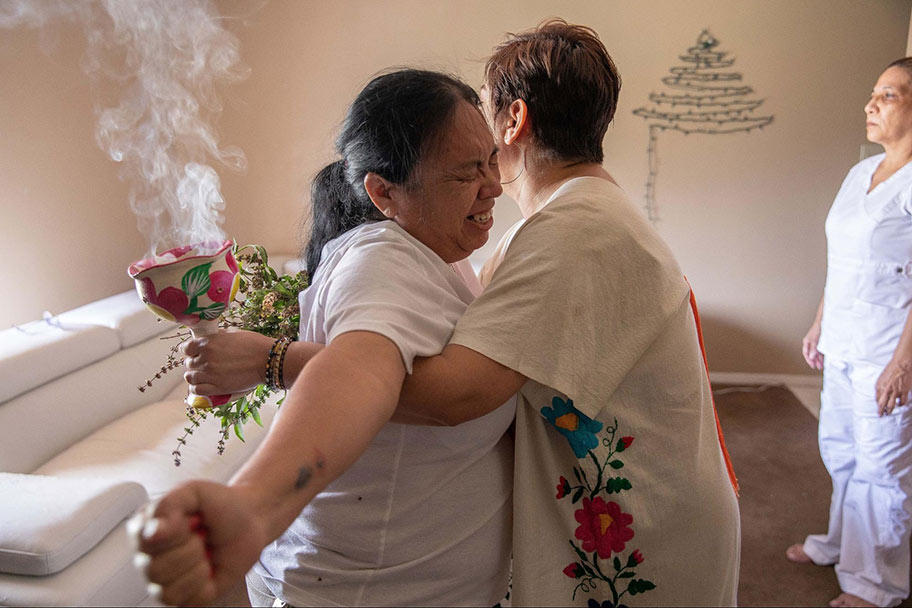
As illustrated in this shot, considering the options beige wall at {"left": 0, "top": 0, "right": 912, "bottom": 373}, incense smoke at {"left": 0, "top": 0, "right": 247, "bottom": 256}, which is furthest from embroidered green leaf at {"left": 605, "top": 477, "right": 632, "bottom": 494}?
beige wall at {"left": 0, "top": 0, "right": 912, "bottom": 373}

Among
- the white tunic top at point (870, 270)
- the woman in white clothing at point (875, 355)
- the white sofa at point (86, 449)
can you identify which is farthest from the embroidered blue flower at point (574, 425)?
the white tunic top at point (870, 270)

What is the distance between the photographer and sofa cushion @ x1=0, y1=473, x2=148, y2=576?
183 centimetres

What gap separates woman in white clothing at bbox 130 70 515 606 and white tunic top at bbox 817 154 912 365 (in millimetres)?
1947

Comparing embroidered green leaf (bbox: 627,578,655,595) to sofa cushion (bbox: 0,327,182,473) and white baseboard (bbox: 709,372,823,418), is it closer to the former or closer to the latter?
sofa cushion (bbox: 0,327,182,473)

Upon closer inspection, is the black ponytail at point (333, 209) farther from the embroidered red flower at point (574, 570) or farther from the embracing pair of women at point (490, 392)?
the embroidered red flower at point (574, 570)

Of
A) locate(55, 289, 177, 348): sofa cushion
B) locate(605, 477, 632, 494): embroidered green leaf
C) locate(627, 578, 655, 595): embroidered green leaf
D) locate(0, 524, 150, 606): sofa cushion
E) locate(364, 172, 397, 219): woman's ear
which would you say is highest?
locate(364, 172, 397, 219): woman's ear

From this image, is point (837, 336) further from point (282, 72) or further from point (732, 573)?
point (282, 72)

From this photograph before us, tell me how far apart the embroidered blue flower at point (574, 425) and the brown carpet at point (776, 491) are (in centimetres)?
193

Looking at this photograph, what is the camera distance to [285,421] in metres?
0.63

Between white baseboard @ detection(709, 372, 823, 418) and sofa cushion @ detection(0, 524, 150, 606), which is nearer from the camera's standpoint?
sofa cushion @ detection(0, 524, 150, 606)

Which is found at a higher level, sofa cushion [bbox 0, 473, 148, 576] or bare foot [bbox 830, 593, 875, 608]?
sofa cushion [bbox 0, 473, 148, 576]

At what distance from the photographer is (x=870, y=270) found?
8.14ft

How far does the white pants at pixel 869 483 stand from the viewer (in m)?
2.45

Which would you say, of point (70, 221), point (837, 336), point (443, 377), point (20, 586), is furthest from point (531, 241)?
point (70, 221)
